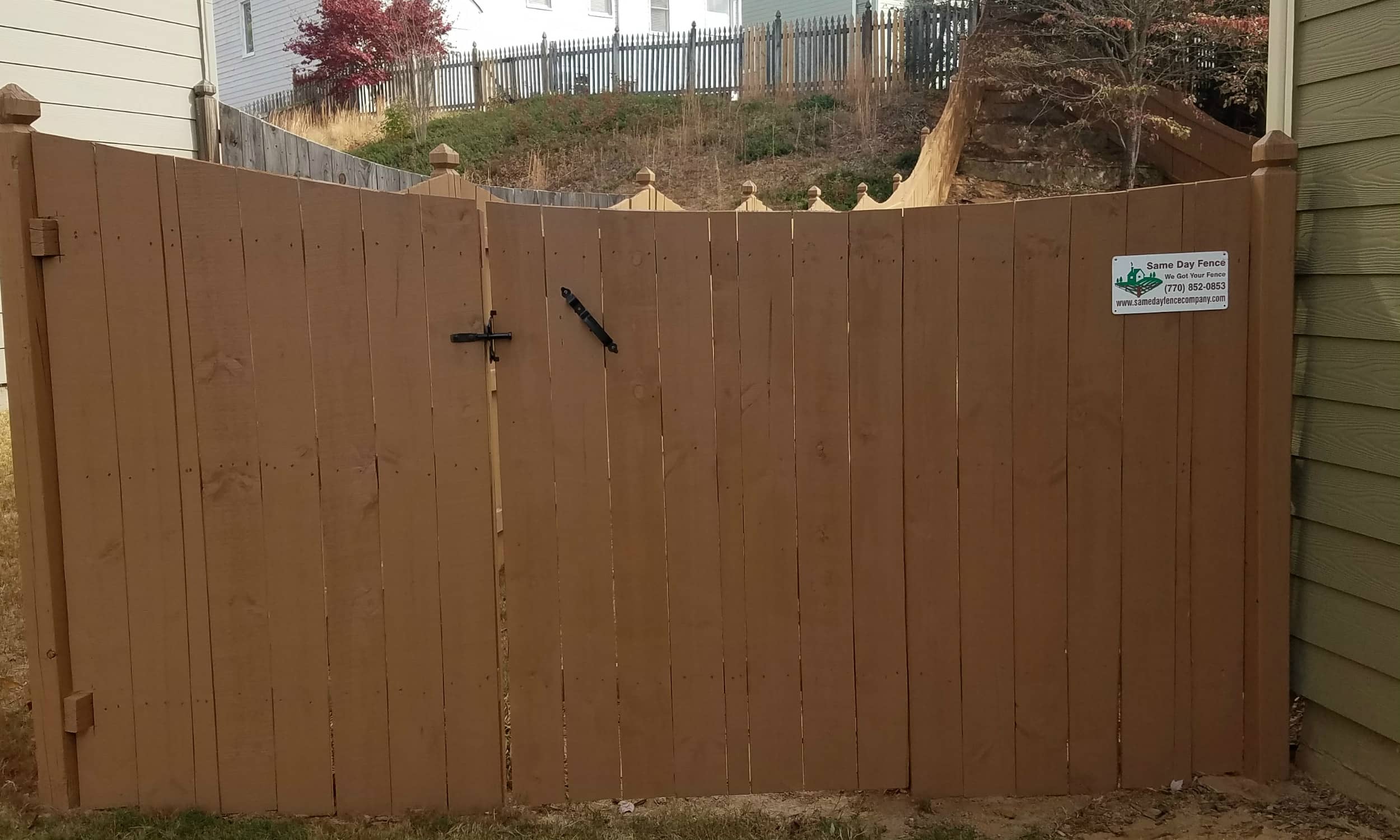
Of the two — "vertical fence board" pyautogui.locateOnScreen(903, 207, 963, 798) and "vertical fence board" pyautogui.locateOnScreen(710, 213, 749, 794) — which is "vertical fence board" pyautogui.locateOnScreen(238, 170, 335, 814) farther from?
"vertical fence board" pyautogui.locateOnScreen(903, 207, 963, 798)

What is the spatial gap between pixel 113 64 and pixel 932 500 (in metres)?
7.26

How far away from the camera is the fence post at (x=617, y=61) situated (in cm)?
2238

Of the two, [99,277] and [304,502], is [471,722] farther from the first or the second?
[99,277]

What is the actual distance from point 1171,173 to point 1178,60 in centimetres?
176

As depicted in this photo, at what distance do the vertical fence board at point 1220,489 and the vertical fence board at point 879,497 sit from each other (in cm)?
98

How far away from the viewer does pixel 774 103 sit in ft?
65.8

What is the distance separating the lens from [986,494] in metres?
3.50

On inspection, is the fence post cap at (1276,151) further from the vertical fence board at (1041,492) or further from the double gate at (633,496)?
the vertical fence board at (1041,492)

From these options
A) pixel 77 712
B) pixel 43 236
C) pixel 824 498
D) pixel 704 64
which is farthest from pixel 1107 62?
pixel 77 712

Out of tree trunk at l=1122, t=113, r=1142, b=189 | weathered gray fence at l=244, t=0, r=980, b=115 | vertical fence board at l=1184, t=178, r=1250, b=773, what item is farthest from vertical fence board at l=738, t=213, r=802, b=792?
weathered gray fence at l=244, t=0, r=980, b=115

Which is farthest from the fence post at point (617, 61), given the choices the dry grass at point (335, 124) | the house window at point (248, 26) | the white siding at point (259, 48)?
the house window at point (248, 26)

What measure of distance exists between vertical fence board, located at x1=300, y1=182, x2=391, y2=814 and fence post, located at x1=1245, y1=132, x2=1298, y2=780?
9.30 ft

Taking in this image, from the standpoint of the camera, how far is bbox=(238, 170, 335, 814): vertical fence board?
3.23 metres

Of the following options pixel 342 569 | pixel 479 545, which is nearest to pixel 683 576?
pixel 479 545
